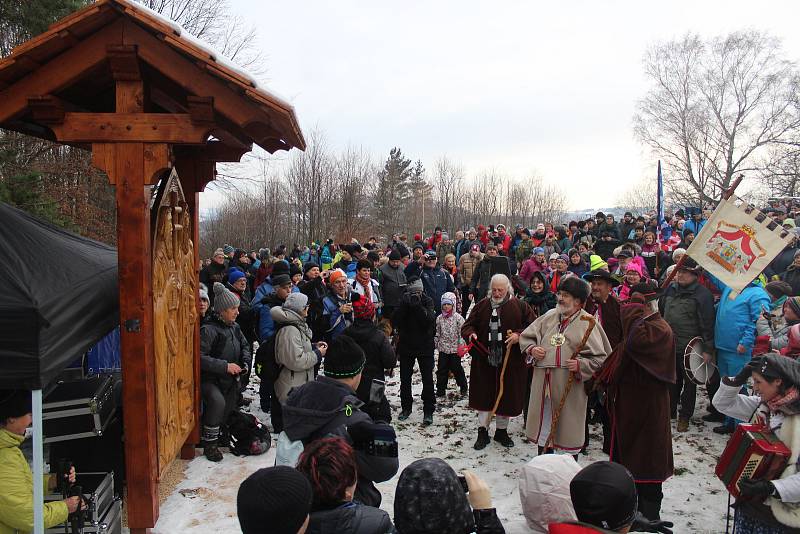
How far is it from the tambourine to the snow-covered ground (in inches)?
27.8

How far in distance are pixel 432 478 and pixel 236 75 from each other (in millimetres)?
3192

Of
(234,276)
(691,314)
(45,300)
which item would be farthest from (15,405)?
(691,314)

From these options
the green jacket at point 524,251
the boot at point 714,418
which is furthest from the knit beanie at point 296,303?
the green jacket at point 524,251

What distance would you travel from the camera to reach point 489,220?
46.1m

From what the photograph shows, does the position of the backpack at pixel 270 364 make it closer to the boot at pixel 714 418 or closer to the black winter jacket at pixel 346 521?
the black winter jacket at pixel 346 521

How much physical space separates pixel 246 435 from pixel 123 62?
4.05 m

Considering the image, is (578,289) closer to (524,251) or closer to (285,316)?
(285,316)

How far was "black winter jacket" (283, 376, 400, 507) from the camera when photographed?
292 centimetres

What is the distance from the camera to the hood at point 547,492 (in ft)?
9.98

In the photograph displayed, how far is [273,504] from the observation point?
2039 mm

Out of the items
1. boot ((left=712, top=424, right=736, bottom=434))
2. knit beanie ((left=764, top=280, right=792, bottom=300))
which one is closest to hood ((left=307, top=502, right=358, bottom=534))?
boot ((left=712, top=424, right=736, bottom=434))

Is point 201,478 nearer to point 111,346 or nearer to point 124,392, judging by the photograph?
point 124,392

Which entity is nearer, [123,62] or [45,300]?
[45,300]

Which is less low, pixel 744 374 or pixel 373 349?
pixel 744 374
